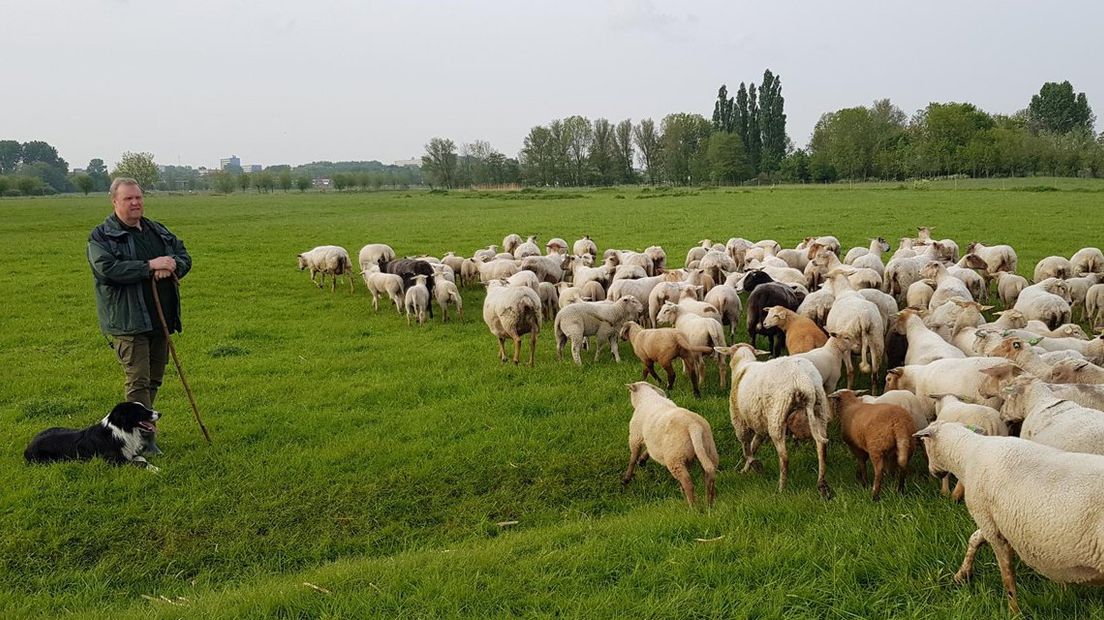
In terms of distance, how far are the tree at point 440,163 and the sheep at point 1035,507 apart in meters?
116

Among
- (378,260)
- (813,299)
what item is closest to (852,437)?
(813,299)

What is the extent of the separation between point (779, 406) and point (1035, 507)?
2.66 m

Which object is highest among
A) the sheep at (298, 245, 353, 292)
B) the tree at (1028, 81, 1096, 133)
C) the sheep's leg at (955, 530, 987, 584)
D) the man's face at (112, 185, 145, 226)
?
the tree at (1028, 81, 1096, 133)

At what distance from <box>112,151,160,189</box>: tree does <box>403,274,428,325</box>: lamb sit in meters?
128

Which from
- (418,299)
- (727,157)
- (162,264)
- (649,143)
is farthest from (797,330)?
(649,143)

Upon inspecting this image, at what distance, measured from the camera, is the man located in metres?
7.13

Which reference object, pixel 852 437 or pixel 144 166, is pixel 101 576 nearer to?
pixel 852 437

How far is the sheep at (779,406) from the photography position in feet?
20.6

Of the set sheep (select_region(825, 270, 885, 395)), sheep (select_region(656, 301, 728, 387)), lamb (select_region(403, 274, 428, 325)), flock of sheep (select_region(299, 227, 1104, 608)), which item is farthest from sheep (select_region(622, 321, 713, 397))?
lamb (select_region(403, 274, 428, 325))

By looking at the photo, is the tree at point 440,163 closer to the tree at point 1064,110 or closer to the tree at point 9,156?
the tree at point 1064,110

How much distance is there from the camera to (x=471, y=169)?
115125 millimetres

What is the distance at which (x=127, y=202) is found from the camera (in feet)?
23.6

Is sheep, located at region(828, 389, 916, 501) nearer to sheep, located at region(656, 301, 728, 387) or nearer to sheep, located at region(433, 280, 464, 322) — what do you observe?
sheep, located at region(656, 301, 728, 387)

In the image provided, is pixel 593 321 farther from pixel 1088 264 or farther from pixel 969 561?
pixel 1088 264
